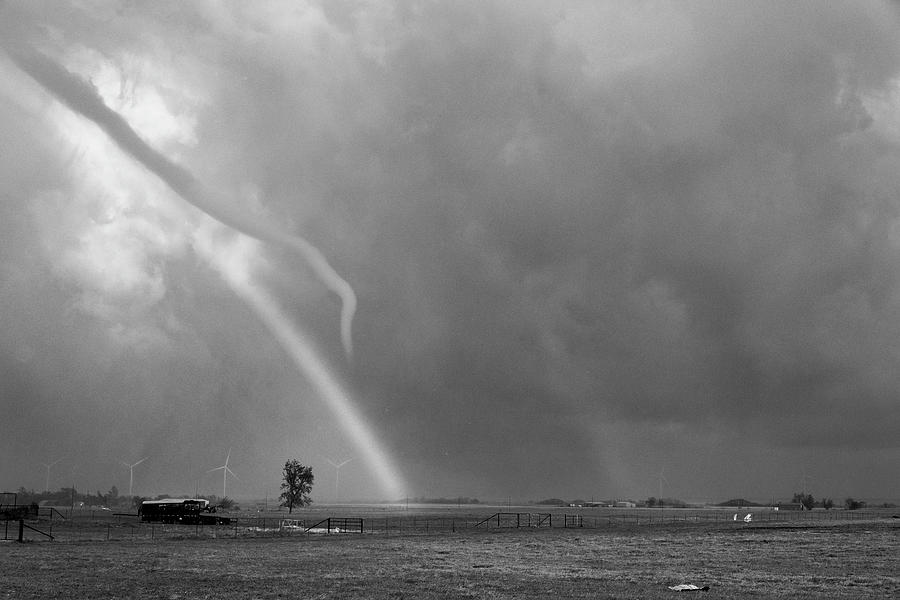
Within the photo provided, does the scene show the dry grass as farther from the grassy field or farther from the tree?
the tree

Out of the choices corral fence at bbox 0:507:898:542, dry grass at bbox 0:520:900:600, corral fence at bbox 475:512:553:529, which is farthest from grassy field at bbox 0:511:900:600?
corral fence at bbox 475:512:553:529

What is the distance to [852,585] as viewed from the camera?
36.4 meters

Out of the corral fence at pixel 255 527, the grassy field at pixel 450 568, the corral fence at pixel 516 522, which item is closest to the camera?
the grassy field at pixel 450 568

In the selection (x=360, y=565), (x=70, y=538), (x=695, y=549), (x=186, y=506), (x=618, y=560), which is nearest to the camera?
(x=360, y=565)

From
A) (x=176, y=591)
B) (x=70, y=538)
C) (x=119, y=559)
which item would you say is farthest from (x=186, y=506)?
(x=176, y=591)

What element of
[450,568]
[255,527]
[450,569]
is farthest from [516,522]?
[450,569]

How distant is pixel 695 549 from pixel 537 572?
2332 centimetres

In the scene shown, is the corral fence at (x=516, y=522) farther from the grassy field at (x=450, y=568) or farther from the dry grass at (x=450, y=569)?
the dry grass at (x=450, y=569)

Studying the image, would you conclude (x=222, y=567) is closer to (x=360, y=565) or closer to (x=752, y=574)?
(x=360, y=565)

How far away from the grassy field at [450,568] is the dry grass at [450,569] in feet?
0.24

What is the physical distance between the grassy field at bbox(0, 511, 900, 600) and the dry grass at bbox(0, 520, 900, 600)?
0.07m

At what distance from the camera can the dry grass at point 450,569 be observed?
34000 mm

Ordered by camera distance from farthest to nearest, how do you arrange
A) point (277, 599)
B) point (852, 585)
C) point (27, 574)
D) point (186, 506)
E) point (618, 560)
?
1. point (186, 506)
2. point (618, 560)
3. point (27, 574)
4. point (852, 585)
5. point (277, 599)

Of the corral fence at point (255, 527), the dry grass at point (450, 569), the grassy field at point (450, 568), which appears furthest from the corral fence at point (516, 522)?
the dry grass at point (450, 569)
